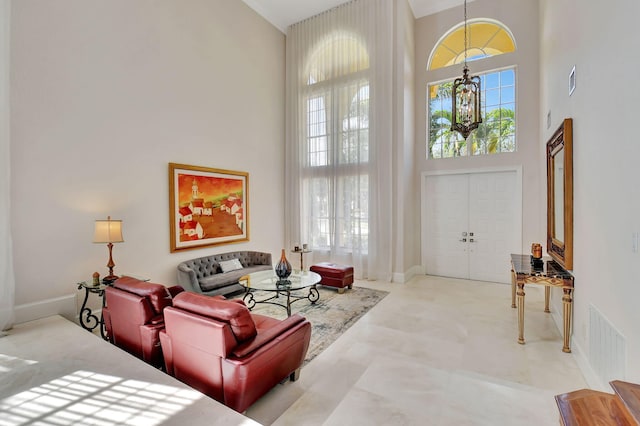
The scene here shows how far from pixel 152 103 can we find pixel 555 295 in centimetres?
651

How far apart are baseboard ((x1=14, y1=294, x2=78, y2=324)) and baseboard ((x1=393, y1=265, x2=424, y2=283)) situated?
5.17 metres

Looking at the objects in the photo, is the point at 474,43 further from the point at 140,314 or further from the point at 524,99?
the point at 140,314

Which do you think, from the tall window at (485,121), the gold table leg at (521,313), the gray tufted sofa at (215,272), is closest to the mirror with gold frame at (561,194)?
the gold table leg at (521,313)

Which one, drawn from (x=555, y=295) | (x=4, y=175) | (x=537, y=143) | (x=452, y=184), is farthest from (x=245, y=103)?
(x=555, y=295)

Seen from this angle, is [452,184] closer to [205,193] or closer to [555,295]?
[555,295]

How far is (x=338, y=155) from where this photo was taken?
21.6 feet

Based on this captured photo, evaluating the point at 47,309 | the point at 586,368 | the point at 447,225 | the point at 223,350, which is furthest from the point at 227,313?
the point at 447,225

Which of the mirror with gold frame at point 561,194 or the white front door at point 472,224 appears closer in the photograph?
the mirror with gold frame at point 561,194

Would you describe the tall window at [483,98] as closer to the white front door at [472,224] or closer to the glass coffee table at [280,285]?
the white front door at [472,224]

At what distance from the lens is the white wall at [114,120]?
3.35 meters

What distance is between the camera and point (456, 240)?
6363 millimetres

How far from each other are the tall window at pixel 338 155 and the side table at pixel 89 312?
423cm

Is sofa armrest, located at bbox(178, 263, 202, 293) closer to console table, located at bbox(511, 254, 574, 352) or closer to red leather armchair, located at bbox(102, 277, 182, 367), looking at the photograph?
red leather armchair, located at bbox(102, 277, 182, 367)

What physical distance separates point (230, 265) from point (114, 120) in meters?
2.81
